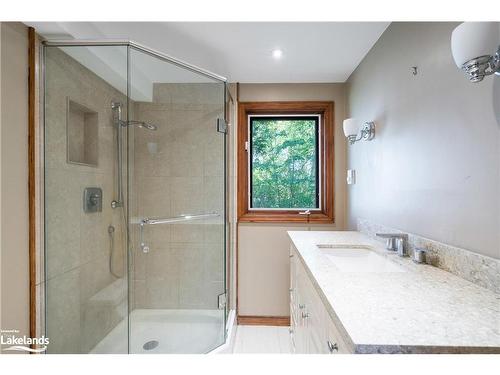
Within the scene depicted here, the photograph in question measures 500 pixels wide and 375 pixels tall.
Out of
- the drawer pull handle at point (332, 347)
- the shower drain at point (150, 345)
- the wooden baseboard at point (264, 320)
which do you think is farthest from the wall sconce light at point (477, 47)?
the wooden baseboard at point (264, 320)

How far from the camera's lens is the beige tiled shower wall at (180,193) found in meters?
1.76

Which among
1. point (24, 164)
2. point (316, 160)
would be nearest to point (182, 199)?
point (24, 164)

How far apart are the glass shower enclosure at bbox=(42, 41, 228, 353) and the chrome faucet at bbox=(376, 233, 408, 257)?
50.5 inches

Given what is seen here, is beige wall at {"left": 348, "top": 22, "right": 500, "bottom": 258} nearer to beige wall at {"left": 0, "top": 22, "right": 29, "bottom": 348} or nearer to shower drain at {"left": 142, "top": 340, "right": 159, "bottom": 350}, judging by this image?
shower drain at {"left": 142, "top": 340, "right": 159, "bottom": 350}

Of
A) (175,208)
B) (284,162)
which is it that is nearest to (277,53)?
(284,162)

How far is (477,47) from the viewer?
28.1 inches

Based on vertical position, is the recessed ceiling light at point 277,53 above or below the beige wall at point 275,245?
above

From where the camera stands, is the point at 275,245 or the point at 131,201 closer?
the point at 131,201

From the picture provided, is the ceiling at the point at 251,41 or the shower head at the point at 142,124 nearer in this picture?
the ceiling at the point at 251,41

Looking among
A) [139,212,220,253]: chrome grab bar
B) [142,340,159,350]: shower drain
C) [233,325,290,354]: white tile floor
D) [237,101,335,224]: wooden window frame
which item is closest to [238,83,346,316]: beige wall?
[237,101,335,224]: wooden window frame

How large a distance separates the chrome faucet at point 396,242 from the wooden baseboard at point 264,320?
4.59ft

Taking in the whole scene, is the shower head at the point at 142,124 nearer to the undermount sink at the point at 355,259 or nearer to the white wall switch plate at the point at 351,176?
the undermount sink at the point at 355,259

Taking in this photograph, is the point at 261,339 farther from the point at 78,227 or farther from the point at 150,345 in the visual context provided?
the point at 78,227

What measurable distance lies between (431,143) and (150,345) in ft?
6.67
